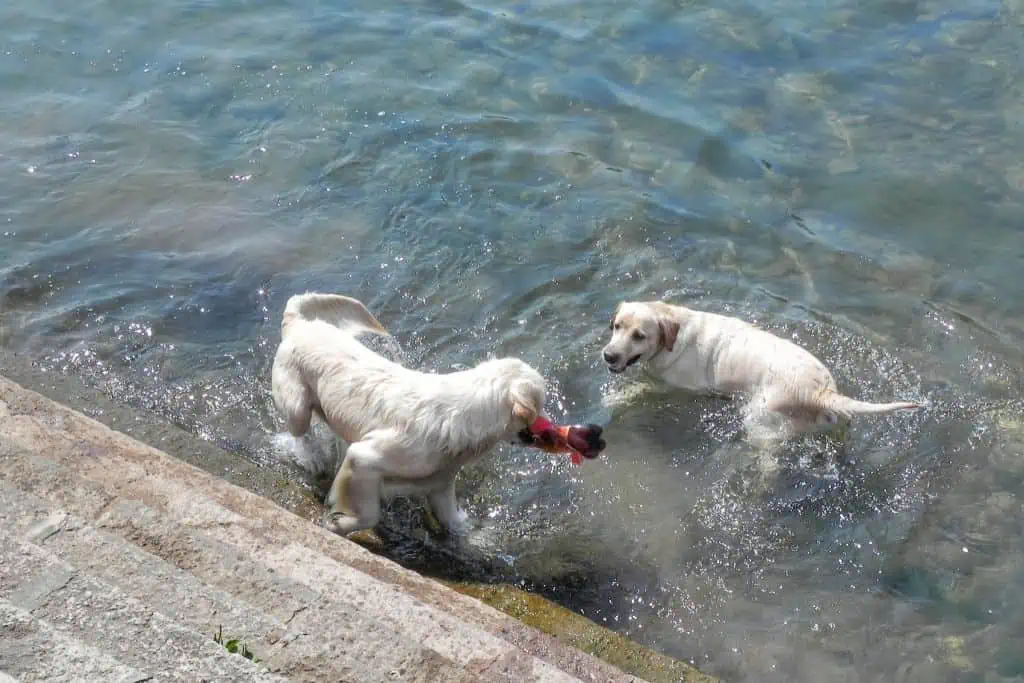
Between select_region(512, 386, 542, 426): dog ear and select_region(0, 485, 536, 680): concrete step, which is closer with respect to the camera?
select_region(0, 485, 536, 680): concrete step

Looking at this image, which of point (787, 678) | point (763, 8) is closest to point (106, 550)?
point (787, 678)

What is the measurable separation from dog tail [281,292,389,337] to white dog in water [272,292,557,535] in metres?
0.31

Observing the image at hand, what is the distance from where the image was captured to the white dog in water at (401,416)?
18.4 feet

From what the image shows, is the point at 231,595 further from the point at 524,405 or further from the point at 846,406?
the point at 846,406

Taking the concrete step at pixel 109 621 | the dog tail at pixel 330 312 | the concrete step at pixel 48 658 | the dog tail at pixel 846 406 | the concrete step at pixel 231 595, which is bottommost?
the dog tail at pixel 846 406

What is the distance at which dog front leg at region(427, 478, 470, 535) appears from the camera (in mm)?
5961

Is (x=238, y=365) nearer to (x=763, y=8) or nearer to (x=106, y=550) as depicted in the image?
(x=106, y=550)

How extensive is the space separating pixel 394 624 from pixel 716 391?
368 centimetres

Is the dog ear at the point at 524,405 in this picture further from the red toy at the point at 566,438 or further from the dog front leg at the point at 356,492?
the dog front leg at the point at 356,492

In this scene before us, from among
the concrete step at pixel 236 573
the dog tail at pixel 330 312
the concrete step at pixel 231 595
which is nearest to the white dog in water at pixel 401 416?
the dog tail at pixel 330 312

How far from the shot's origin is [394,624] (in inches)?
170

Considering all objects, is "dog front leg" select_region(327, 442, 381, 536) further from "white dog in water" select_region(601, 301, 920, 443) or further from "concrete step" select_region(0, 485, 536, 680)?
"white dog in water" select_region(601, 301, 920, 443)

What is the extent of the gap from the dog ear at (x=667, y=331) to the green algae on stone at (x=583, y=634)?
2457 mm

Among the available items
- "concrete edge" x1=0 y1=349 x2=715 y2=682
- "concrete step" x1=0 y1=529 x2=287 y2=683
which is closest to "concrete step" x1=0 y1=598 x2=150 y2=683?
"concrete step" x1=0 y1=529 x2=287 y2=683
